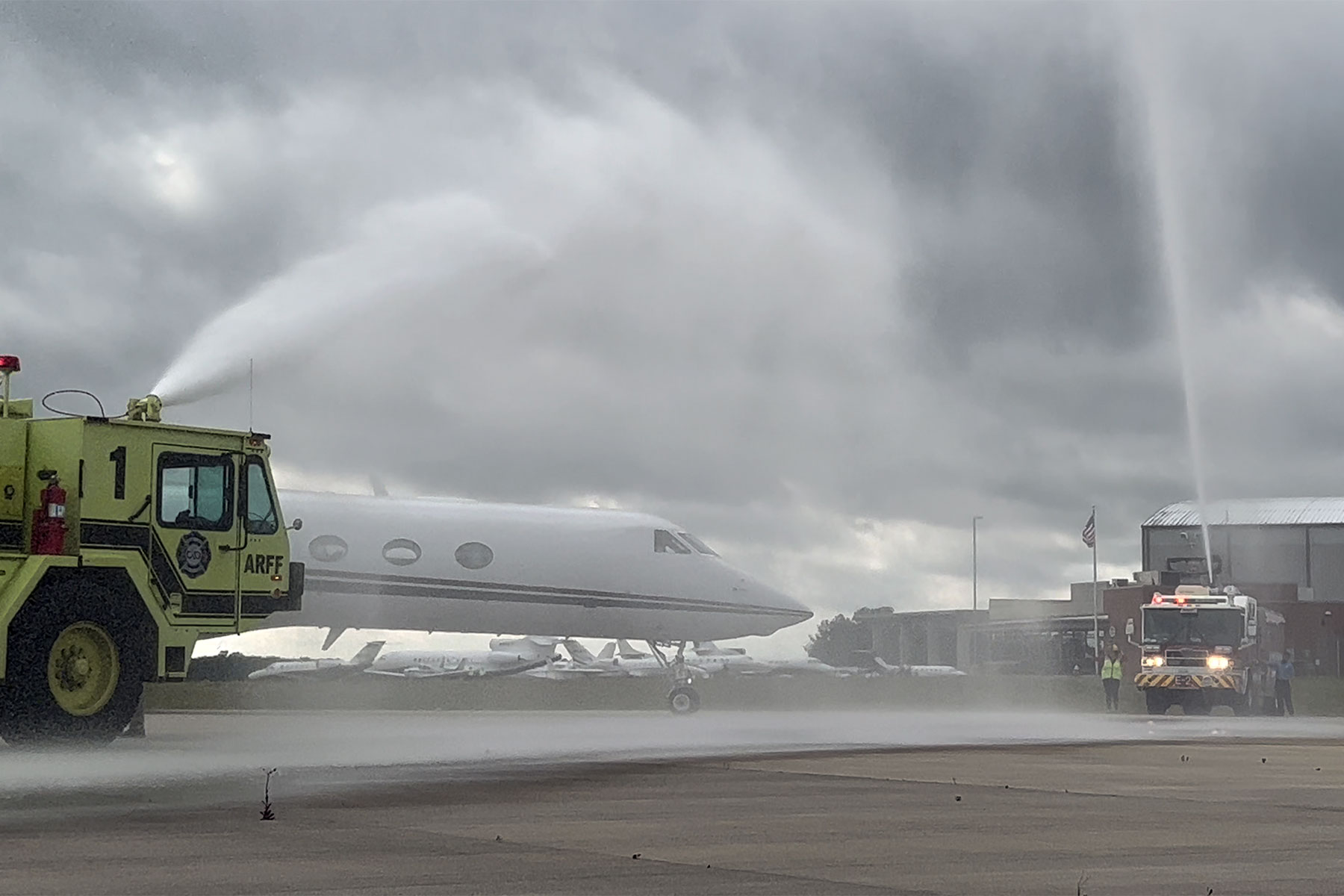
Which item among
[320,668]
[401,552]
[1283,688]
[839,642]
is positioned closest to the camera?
[401,552]

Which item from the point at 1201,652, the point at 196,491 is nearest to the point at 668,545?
the point at 196,491

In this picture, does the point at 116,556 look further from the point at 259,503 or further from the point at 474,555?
the point at 474,555

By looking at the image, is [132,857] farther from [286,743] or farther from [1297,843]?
[286,743]

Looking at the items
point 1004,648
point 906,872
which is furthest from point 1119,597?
point 906,872

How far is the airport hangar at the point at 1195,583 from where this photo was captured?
86.6 meters

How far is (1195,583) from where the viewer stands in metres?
51.0

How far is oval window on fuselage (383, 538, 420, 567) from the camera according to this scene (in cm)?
3503

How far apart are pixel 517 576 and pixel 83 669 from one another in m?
15.8

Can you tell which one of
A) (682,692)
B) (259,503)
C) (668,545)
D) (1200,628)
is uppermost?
(668,545)

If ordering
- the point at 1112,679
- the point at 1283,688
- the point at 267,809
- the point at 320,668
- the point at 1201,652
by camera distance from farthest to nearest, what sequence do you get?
1. the point at 320,668
2. the point at 1112,679
3. the point at 1283,688
4. the point at 1201,652
5. the point at 267,809

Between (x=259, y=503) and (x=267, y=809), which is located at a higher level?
(x=259, y=503)

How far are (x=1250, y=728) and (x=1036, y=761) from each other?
14512 millimetres

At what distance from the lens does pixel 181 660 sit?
2142 centimetres

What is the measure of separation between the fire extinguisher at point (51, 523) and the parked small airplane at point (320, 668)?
65149mm
